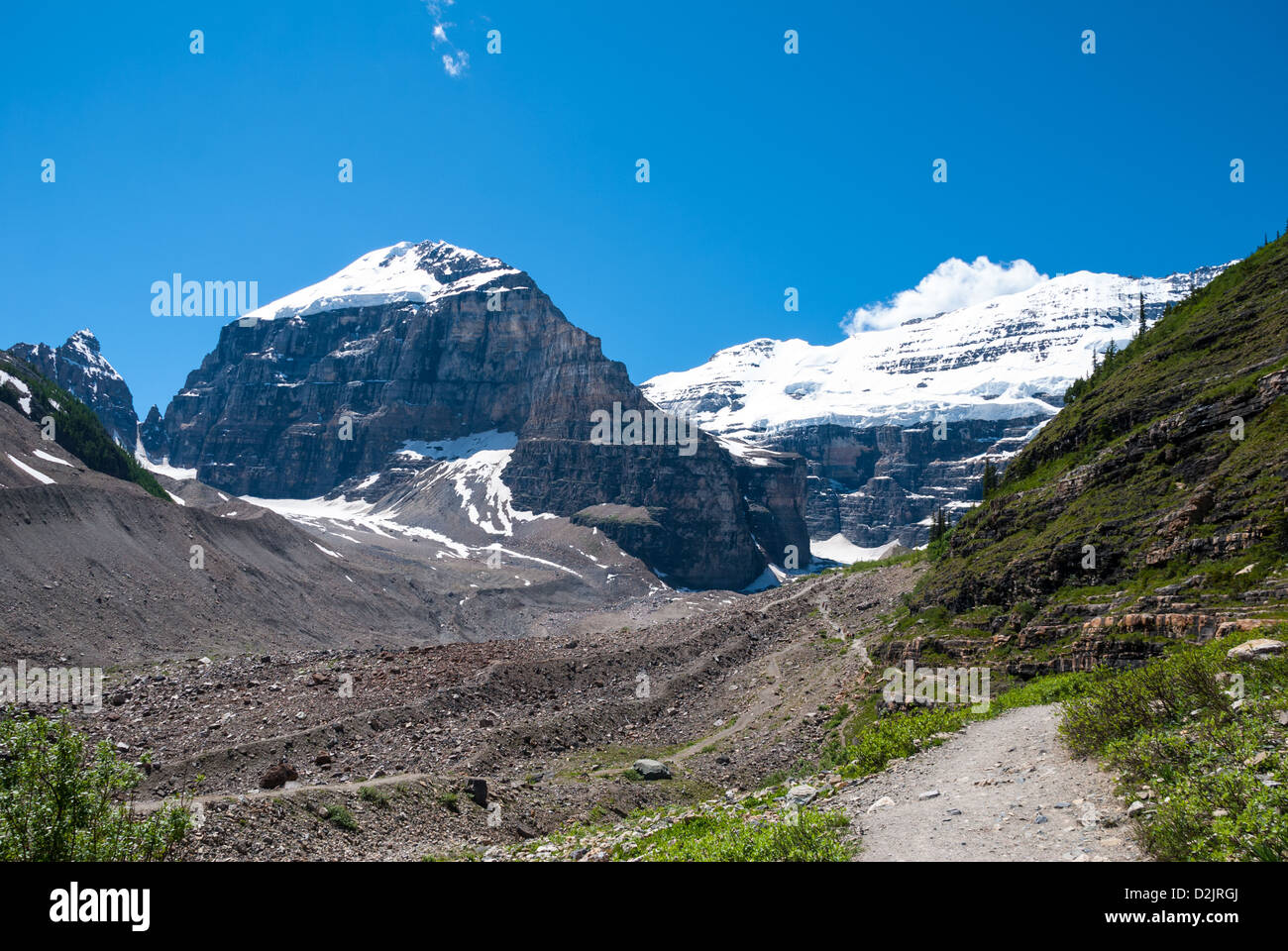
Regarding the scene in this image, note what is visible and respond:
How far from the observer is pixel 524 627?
13625 cm

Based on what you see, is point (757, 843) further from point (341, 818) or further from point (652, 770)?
point (652, 770)

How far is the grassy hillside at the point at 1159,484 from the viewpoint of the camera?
24.1m

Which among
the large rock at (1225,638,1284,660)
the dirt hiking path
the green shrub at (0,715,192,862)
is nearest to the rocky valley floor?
the dirt hiking path

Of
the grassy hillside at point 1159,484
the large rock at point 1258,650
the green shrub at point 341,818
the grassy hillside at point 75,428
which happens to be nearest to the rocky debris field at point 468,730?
the green shrub at point 341,818

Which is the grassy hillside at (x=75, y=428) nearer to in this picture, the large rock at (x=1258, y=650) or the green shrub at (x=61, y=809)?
the green shrub at (x=61, y=809)

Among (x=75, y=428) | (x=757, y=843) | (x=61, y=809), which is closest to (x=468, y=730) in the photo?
(x=61, y=809)

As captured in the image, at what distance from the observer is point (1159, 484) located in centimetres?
2906

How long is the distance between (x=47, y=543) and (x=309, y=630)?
2824 centimetres

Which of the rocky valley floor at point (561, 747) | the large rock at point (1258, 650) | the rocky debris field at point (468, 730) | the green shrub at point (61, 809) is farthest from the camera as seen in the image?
the rocky debris field at point (468, 730)

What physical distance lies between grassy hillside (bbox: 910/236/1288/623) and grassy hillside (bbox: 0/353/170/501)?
120m

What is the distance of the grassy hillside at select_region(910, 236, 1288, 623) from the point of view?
78.9 feet

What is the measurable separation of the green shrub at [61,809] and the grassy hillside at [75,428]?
123 m

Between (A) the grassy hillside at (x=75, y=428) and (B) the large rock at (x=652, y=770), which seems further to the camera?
(A) the grassy hillside at (x=75, y=428)
